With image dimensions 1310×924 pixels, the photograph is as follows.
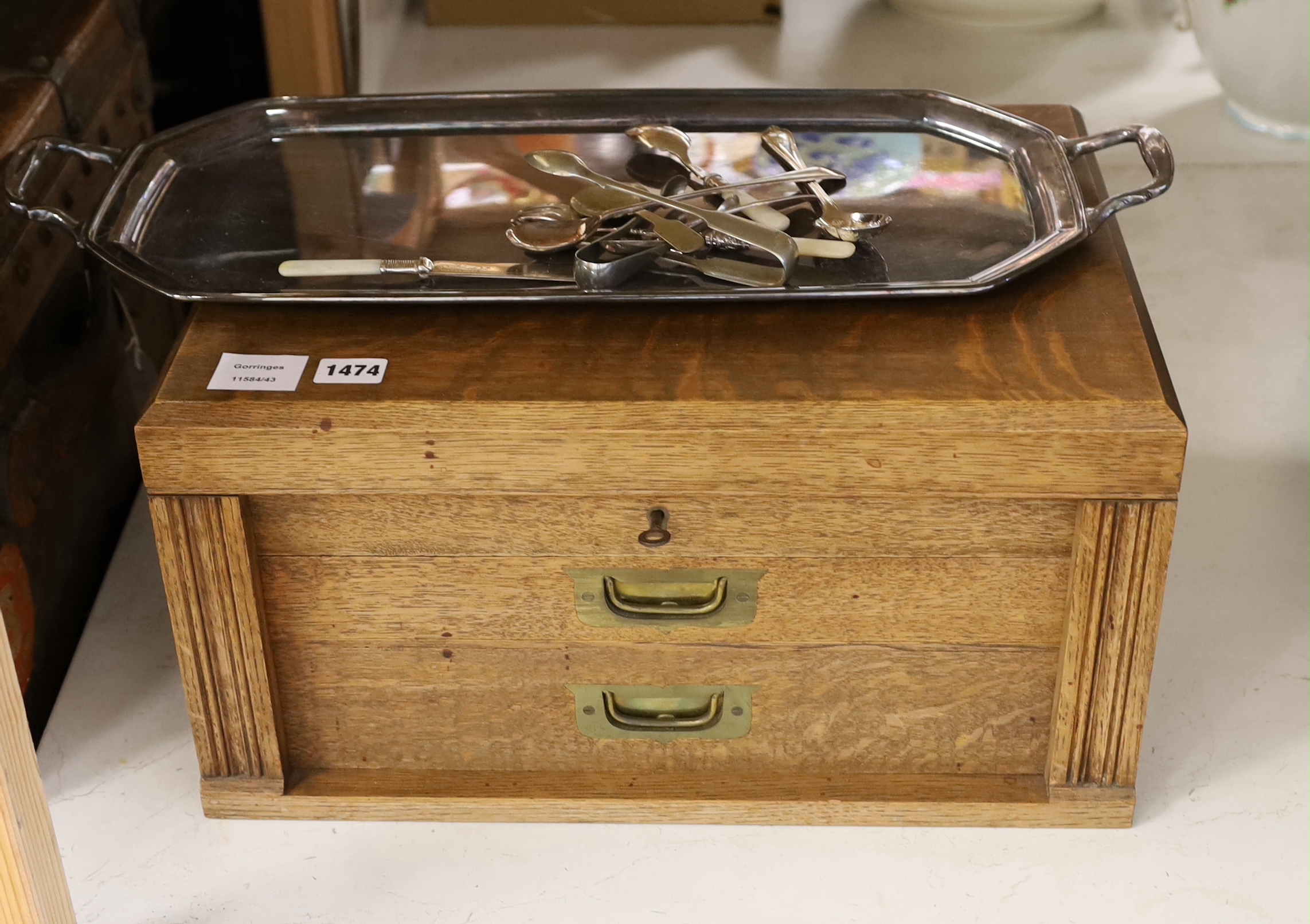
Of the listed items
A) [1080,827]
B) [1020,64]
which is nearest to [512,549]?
[1080,827]

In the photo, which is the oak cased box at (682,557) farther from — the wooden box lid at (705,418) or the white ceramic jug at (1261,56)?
the white ceramic jug at (1261,56)

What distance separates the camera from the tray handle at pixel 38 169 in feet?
3.01

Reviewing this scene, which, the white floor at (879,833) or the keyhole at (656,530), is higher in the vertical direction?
the keyhole at (656,530)

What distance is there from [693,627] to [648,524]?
74 millimetres

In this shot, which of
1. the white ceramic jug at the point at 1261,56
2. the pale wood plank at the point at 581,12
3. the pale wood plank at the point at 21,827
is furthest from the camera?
the pale wood plank at the point at 581,12

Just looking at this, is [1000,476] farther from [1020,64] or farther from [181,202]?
[1020,64]

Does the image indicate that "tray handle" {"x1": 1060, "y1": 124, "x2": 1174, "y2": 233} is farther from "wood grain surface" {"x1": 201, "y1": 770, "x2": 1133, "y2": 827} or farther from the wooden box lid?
"wood grain surface" {"x1": 201, "y1": 770, "x2": 1133, "y2": 827}

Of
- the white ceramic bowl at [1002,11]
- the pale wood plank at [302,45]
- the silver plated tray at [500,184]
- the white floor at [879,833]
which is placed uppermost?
the silver plated tray at [500,184]

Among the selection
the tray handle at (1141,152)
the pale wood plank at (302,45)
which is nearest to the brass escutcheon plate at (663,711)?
the tray handle at (1141,152)

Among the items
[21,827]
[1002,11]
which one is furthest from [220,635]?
[1002,11]

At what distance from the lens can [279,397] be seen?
2.74ft

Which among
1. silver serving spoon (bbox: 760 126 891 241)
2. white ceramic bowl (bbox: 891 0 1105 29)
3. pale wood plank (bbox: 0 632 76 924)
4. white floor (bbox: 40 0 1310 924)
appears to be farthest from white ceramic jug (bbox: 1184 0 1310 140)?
pale wood plank (bbox: 0 632 76 924)

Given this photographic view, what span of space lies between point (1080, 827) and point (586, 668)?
33 centimetres

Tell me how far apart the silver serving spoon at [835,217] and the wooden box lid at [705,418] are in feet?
0.33
